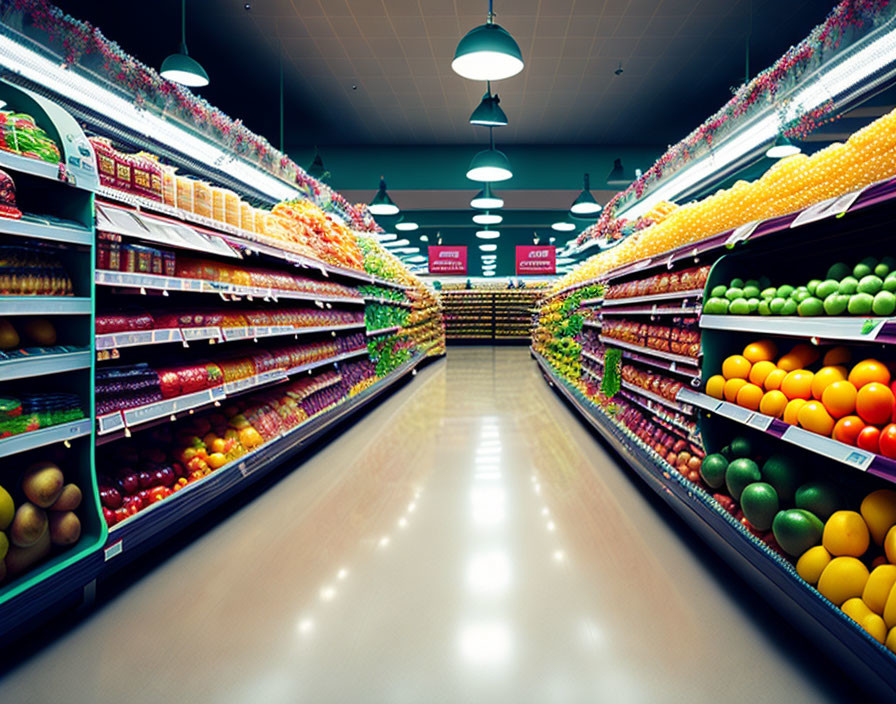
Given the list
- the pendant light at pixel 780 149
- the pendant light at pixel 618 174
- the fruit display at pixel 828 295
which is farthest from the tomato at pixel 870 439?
the pendant light at pixel 618 174

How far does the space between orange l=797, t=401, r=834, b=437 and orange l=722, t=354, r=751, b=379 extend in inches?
21.4

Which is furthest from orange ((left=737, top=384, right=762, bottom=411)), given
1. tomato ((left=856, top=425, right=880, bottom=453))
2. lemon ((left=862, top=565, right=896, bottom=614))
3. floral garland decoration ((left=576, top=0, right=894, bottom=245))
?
floral garland decoration ((left=576, top=0, right=894, bottom=245))

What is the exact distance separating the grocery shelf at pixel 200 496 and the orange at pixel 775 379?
273 centimetres

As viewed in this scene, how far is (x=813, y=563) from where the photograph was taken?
176cm

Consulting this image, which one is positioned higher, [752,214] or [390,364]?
[752,214]

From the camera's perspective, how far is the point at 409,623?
76.9 inches

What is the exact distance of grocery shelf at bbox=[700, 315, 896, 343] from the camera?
5.35 feet

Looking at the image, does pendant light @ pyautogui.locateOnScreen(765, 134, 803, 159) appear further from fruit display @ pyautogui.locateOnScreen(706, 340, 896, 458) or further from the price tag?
fruit display @ pyautogui.locateOnScreen(706, 340, 896, 458)

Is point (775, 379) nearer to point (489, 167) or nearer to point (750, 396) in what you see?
point (750, 396)

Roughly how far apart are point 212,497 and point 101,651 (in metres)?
0.95

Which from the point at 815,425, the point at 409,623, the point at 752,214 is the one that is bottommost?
the point at 409,623

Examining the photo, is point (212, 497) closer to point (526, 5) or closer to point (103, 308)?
point (103, 308)

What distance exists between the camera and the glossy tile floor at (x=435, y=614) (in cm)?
161

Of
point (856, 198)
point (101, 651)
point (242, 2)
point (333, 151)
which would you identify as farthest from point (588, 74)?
point (101, 651)
